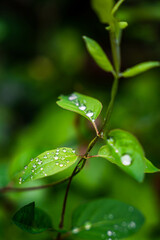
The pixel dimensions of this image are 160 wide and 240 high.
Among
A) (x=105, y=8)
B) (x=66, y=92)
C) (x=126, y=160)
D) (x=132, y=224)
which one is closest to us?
(x=126, y=160)

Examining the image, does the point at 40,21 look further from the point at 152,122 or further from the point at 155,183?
the point at 155,183

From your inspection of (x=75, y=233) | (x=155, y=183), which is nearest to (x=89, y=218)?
(x=75, y=233)

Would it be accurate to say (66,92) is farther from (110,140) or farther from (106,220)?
(110,140)

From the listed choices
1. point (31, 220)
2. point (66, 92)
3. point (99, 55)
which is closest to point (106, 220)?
point (31, 220)

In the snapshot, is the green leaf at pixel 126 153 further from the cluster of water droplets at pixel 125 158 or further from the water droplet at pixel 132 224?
the water droplet at pixel 132 224

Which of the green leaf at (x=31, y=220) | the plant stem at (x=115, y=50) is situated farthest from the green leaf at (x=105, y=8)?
the green leaf at (x=31, y=220)

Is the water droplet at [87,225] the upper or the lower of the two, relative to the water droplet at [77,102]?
lower

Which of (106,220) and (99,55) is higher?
(99,55)
